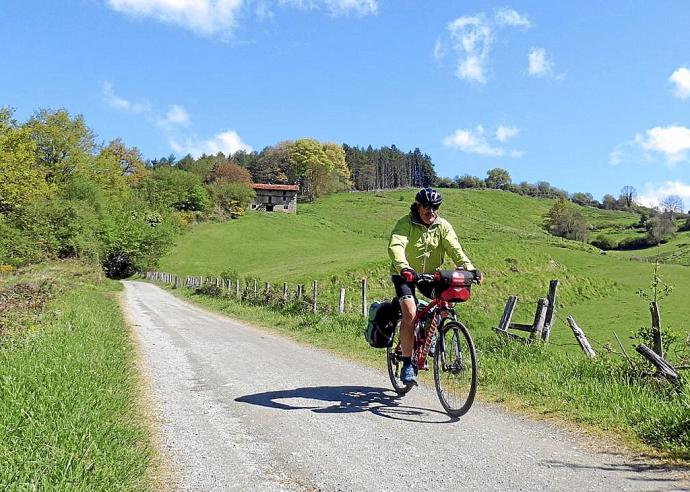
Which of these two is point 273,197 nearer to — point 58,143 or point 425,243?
point 58,143

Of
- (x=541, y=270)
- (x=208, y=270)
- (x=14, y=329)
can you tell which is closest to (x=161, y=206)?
(x=208, y=270)

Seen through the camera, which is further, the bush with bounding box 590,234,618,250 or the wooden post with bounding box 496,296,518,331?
the bush with bounding box 590,234,618,250

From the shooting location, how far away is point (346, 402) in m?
6.11

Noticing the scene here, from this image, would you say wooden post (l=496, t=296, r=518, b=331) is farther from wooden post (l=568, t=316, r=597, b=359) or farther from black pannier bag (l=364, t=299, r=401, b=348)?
black pannier bag (l=364, t=299, r=401, b=348)

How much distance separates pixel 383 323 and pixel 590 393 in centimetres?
267

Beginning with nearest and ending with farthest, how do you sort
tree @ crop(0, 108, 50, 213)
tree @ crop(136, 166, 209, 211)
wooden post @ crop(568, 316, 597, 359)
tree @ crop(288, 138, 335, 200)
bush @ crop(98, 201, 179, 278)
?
wooden post @ crop(568, 316, 597, 359), tree @ crop(0, 108, 50, 213), bush @ crop(98, 201, 179, 278), tree @ crop(136, 166, 209, 211), tree @ crop(288, 138, 335, 200)

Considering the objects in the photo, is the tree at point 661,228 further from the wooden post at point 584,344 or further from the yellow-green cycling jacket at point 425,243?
the yellow-green cycling jacket at point 425,243

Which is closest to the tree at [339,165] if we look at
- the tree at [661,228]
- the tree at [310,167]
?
the tree at [310,167]

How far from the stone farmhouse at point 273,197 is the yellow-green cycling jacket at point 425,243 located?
9483 cm

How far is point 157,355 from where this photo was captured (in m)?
9.78

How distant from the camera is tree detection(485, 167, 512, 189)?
162 m

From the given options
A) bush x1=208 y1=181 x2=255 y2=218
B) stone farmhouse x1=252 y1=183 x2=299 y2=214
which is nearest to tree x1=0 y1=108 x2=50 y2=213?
bush x1=208 y1=181 x2=255 y2=218

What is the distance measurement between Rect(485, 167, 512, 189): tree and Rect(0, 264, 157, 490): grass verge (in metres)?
163

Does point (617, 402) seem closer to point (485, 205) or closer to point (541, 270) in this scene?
point (541, 270)
